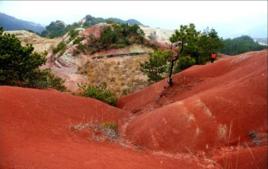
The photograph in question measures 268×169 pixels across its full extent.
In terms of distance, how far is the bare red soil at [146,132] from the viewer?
11.2 m

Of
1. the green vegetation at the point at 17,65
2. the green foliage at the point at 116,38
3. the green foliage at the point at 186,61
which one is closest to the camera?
the green vegetation at the point at 17,65

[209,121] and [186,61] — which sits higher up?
[186,61]

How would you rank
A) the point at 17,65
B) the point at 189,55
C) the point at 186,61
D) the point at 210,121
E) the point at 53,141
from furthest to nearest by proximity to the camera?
1. the point at 189,55
2. the point at 186,61
3. the point at 17,65
4. the point at 210,121
5. the point at 53,141

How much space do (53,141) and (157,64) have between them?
22.3 meters

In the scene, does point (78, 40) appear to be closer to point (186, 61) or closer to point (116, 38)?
point (116, 38)

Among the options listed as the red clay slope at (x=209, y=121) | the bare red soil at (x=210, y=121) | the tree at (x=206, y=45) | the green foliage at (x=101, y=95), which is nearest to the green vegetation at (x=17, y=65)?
the green foliage at (x=101, y=95)

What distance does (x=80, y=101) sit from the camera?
19.7m

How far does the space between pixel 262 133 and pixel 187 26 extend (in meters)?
14.6

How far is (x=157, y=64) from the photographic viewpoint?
34406 millimetres

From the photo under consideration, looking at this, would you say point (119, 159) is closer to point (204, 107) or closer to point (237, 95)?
point (204, 107)

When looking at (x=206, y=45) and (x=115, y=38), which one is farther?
(x=115, y=38)

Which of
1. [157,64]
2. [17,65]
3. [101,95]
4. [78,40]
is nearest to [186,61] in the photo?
[157,64]

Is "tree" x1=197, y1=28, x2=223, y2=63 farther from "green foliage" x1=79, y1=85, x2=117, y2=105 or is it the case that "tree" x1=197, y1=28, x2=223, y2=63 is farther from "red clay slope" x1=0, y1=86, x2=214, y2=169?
"red clay slope" x1=0, y1=86, x2=214, y2=169

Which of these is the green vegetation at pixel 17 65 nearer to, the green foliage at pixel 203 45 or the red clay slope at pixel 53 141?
the red clay slope at pixel 53 141
